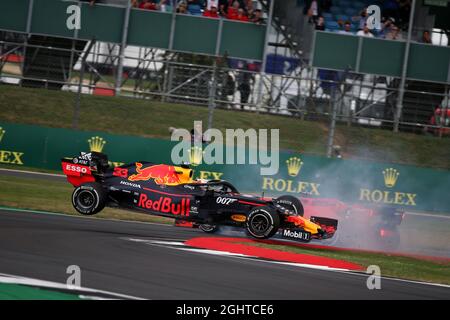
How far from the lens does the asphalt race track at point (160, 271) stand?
880cm

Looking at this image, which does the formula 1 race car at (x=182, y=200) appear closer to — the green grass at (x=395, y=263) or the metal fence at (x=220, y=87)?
the green grass at (x=395, y=263)

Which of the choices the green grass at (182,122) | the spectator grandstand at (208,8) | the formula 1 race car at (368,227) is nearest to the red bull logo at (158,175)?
the formula 1 race car at (368,227)

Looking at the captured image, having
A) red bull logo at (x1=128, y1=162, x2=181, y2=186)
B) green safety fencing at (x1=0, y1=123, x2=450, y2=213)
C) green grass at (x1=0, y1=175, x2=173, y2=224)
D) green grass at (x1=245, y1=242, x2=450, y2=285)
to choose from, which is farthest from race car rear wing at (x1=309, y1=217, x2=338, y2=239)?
green safety fencing at (x1=0, y1=123, x2=450, y2=213)

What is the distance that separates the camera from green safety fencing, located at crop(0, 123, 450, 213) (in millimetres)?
21969

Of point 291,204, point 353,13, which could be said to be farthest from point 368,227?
point 353,13

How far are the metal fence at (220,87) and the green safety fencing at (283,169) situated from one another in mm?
1409

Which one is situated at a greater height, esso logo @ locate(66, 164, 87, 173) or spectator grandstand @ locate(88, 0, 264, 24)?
spectator grandstand @ locate(88, 0, 264, 24)

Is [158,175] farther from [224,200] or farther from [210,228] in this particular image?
[210,228]

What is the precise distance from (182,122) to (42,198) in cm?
750

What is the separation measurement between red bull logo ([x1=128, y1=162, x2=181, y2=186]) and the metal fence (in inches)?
269

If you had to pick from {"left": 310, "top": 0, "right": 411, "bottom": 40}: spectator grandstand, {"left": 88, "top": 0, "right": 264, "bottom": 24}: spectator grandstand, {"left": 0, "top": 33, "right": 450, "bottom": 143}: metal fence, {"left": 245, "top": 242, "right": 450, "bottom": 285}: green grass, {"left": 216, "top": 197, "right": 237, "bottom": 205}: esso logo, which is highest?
{"left": 310, "top": 0, "right": 411, "bottom": 40}: spectator grandstand

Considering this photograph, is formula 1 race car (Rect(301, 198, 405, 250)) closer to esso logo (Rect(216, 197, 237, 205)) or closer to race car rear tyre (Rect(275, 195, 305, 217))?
race car rear tyre (Rect(275, 195, 305, 217))
